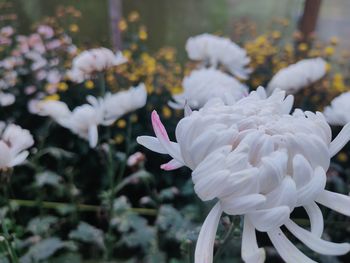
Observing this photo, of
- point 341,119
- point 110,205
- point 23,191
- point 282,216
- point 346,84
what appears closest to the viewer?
point 282,216

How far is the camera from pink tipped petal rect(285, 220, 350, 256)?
0.32 metres

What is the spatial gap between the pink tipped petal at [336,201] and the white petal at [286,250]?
0.15 feet

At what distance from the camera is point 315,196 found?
1.15 ft

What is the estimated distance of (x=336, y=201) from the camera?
1.21 ft

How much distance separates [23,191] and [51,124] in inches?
10.0

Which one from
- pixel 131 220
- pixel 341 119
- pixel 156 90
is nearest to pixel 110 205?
pixel 131 220

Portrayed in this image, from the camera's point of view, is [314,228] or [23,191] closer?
[314,228]

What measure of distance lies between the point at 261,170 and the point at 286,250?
0.07 meters

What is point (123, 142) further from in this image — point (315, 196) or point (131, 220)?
point (315, 196)

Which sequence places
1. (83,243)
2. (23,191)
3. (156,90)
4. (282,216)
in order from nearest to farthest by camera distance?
1. (282,216)
2. (83,243)
3. (23,191)
4. (156,90)

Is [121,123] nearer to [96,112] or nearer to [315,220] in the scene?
[96,112]

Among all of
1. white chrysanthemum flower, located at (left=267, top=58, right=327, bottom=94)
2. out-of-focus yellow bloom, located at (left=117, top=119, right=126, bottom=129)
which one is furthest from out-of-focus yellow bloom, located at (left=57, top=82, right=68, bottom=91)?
white chrysanthemum flower, located at (left=267, top=58, right=327, bottom=94)

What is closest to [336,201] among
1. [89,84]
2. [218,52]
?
[218,52]

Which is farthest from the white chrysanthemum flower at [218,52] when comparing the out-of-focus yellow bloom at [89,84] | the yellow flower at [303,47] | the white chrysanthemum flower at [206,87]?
the yellow flower at [303,47]
